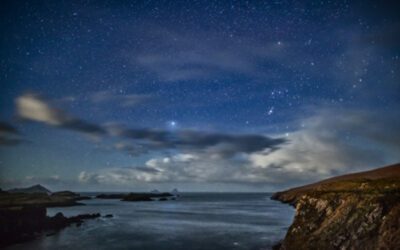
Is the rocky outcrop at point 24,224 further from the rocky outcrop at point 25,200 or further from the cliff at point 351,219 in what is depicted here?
the cliff at point 351,219

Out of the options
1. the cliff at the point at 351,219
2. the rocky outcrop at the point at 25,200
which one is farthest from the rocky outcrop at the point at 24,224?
the cliff at the point at 351,219

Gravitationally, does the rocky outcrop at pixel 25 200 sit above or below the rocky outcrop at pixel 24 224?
above

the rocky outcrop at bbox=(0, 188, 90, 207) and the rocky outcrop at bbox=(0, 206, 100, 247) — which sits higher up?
the rocky outcrop at bbox=(0, 188, 90, 207)

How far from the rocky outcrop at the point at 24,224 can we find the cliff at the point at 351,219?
1651 inches

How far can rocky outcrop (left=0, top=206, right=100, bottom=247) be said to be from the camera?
52.7 metres

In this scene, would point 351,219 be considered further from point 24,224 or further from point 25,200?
point 25,200

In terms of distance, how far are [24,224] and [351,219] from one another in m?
54.8

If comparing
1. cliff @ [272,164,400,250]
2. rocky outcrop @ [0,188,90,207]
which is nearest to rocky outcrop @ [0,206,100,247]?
rocky outcrop @ [0,188,90,207]

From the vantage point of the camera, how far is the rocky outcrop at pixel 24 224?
52.7 metres

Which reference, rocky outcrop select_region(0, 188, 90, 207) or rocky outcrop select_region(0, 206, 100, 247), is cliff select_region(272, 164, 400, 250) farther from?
rocky outcrop select_region(0, 188, 90, 207)

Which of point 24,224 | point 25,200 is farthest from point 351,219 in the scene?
point 25,200

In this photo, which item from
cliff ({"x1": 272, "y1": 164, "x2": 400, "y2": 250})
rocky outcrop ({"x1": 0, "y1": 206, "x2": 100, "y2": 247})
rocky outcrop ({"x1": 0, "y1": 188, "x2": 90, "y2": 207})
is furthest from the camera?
rocky outcrop ({"x1": 0, "y1": 188, "x2": 90, "y2": 207})

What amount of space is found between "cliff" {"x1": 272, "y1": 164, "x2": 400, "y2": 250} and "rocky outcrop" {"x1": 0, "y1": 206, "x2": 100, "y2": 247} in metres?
41.9

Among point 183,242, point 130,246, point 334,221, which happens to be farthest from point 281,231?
point 334,221
